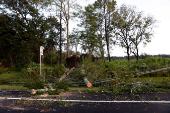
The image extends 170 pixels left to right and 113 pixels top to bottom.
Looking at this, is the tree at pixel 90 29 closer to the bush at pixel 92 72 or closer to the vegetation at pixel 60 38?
the vegetation at pixel 60 38

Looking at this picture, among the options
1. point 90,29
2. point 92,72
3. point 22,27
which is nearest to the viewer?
point 92,72

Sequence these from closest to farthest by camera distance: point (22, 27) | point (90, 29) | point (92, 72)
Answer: point (92, 72), point (22, 27), point (90, 29)

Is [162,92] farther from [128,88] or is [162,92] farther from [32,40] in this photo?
[32,40]

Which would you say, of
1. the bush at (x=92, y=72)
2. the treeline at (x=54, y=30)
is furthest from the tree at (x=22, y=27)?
the bush at (x=92, y=72)

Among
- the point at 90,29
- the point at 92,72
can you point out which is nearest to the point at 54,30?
the point at 90,29

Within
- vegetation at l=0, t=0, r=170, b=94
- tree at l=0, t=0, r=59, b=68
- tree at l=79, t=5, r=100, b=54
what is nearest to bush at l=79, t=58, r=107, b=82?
vegetation at l=0, t=0, r=170, b=94

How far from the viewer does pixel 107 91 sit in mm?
7621

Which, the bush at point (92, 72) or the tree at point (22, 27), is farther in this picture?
the tree at point (22, 27)

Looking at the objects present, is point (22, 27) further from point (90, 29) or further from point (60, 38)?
point (90, 29)

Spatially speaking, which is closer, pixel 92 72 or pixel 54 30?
pixel 92 72

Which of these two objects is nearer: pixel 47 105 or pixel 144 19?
pixel 47 105

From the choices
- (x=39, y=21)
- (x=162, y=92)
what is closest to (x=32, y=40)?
(x=39, y=21)

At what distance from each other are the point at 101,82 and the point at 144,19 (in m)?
18.3

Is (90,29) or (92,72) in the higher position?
(90,29)
